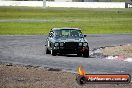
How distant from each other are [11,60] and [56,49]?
2715mm

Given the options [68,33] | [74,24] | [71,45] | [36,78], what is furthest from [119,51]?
[74,24]

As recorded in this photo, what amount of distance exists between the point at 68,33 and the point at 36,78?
10.1m

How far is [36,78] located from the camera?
1564 centimetres

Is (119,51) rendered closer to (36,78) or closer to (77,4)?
(36,78)

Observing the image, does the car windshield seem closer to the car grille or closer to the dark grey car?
the dark grey car

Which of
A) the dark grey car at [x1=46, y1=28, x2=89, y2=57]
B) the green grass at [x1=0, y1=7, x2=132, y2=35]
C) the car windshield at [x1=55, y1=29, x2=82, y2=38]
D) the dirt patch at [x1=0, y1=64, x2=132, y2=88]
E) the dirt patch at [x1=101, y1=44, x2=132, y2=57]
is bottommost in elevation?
the green grass at [x1=0, y1=7, x2=132, y2=35]

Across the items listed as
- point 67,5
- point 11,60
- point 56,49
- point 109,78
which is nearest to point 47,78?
point 109,78

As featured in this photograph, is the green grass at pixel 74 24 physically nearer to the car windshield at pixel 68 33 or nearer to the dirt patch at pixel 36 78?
the car windshield at pixel 68 33

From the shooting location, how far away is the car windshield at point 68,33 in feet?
82.9

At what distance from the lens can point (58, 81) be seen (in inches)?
585

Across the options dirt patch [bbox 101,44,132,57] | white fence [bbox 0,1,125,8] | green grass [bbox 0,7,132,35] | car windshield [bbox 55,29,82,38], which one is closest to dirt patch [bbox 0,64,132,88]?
dirt patch [bbox 101,44,132,57]

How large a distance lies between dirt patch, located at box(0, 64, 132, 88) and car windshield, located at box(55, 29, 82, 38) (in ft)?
21.3

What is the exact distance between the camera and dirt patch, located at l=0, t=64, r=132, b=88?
13.9 metres

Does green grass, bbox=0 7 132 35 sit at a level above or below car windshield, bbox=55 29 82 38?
below
